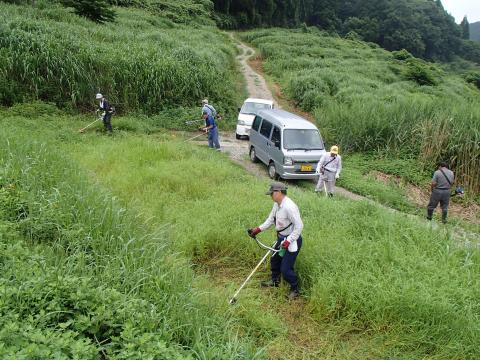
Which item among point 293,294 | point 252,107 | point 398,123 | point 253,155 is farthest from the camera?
point 252,107

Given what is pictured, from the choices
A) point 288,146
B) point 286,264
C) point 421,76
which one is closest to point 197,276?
point 286,264

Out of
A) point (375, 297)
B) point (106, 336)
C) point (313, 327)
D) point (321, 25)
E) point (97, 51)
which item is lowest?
point (313, 327)

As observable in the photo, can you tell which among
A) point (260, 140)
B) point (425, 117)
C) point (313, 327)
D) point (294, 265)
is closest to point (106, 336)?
point (313, 327)

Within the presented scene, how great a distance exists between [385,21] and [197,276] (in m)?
89.7

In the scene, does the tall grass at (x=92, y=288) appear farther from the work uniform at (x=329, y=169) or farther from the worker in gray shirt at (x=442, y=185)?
the worker in gray shirt at (x=442, y=185)

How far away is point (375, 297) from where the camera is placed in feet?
17.4

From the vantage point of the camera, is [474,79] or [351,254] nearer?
[351,254]

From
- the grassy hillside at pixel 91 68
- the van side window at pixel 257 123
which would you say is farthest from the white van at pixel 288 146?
the grassy hillside at pixel 91 68

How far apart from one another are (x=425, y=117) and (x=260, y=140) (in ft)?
21.6

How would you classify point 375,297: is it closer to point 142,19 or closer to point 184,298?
point 184,298

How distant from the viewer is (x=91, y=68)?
15984 mm

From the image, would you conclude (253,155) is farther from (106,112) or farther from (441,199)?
(441,199)

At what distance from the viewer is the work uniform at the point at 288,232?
5570 millimetres

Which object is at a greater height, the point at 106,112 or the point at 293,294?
the point at 106,112
